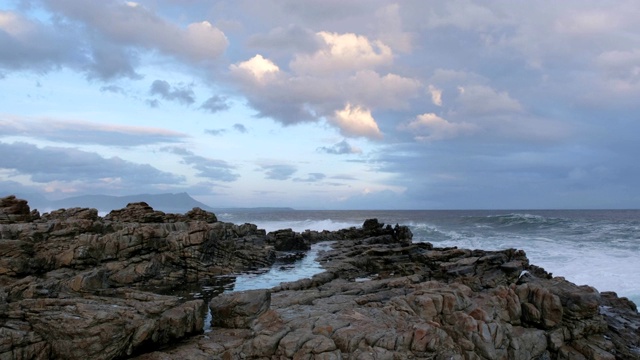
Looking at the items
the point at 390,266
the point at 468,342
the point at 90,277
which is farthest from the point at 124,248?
the point at 468,342

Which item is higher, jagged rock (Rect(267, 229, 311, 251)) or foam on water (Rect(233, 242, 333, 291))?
jagged rock (Rect(267, 229, 311, 251))

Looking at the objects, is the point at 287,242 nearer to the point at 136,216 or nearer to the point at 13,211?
the point at 136,216

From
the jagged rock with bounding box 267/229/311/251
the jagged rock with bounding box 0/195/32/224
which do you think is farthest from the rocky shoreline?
the jagged rock with bounding box 267/229/311/251

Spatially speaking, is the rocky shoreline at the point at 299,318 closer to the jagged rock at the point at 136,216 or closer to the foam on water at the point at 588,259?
the foam on water at the point at 588,259

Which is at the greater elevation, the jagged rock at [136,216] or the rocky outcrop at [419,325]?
the jagged rock at [136,216]

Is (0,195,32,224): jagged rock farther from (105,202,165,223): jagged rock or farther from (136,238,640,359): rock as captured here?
(136,238,640,359): rock

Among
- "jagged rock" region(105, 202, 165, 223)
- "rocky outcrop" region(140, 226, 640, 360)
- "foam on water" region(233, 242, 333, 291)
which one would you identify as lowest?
"foam on water" region(233, 242, 333, 291)

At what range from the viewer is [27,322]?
13070 mm

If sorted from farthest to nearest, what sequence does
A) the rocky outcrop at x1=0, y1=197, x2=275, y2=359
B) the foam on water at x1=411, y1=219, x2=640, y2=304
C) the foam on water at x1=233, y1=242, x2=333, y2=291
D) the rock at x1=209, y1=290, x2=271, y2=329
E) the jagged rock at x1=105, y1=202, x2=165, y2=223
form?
the jagged rock at x1=105, y1=202, x2=165, y2=223
the foam on water at x1=411, y1=219, x2=640, y2=304
the foam on water at x1=233, y1=242, x2=333, y2=291
the rock at x1=209, y1=290, x2=271, y2=329
the rocky outcrop at x1=0, y1=197, x2=275, y2=359

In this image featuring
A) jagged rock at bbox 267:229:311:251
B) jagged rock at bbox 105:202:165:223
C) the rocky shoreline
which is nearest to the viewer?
the rocky shoreline

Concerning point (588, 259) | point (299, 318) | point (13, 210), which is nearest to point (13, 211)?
point (13, 210)

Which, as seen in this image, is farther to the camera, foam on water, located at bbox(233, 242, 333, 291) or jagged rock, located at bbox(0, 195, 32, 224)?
jagged rock, located at bbox(0, 195, 32, 224)

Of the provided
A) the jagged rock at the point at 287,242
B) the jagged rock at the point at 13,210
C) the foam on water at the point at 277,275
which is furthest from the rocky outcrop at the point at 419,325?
the jagged rock at the point at 287,242

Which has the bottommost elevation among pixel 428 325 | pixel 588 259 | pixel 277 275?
pixel 277 275
